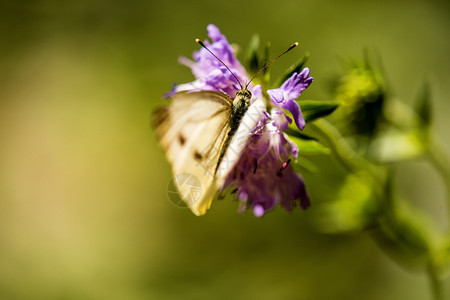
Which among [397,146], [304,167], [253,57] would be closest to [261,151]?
[304,167]

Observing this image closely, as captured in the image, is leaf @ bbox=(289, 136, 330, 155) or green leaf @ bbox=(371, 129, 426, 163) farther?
green leaf @ bbox=(371, 129, 426, 163)

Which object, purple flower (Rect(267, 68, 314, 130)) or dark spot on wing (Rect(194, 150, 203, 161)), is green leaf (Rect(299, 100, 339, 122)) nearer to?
purple flower (Rect(267, 68, 314, 130))

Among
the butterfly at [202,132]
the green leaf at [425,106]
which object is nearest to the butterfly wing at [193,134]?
the butterfly at [202,132]

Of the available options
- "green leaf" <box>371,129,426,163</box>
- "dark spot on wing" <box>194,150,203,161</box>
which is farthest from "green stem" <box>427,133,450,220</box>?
"dark spot on wing" <box>194,150,203,161</box>

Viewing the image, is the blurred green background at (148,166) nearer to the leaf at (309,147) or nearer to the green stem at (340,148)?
the green stem at (340,148)

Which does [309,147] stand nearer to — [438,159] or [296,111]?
[296,111]
